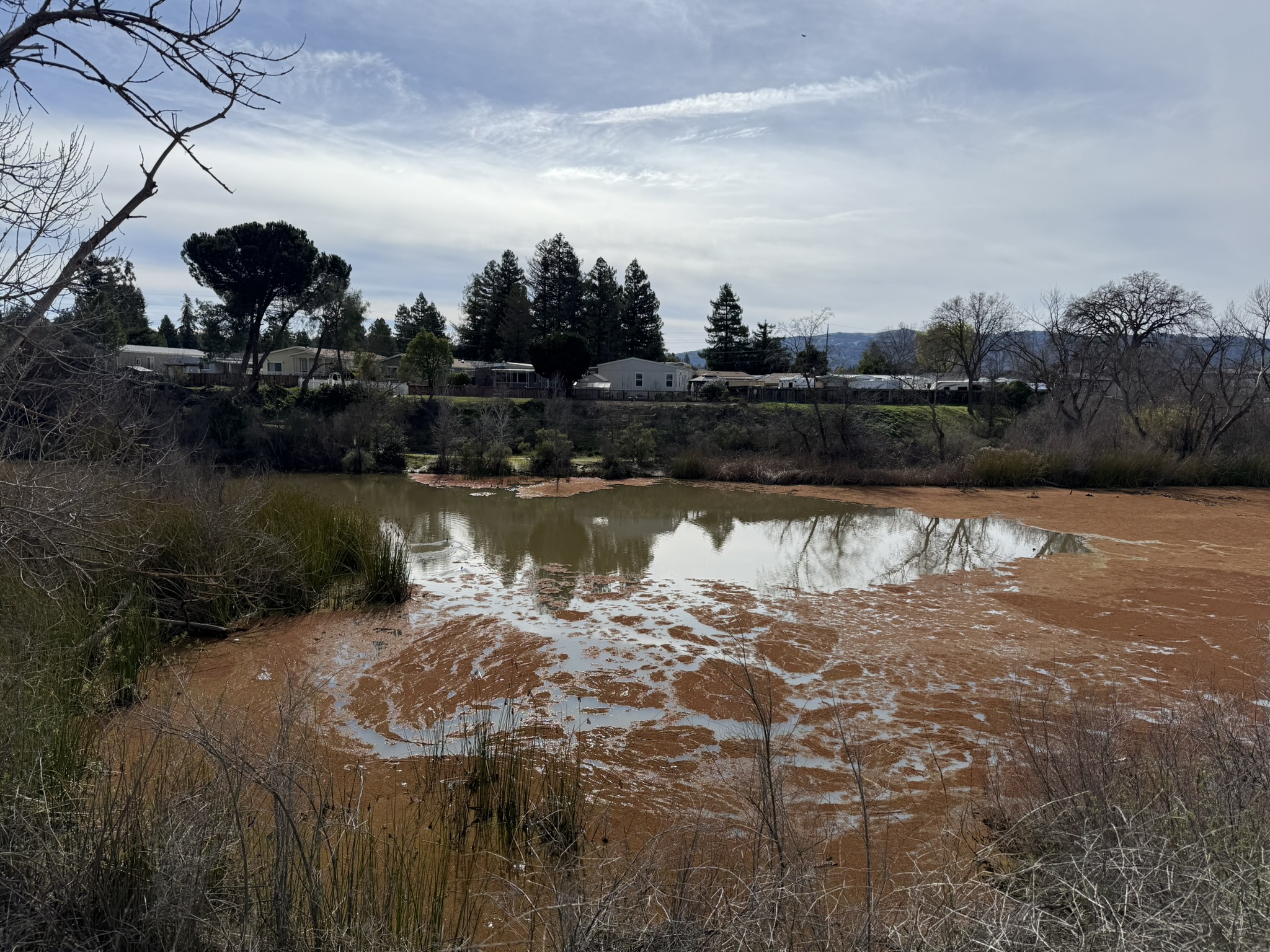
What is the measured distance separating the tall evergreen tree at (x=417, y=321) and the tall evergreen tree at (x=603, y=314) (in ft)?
45.5

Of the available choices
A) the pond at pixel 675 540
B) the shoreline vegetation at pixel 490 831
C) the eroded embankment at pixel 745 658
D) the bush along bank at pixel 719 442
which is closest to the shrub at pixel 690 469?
the bush along bank at pixel 719 442

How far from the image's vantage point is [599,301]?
60.0 m

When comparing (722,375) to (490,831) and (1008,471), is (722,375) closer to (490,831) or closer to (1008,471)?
(1008,471)

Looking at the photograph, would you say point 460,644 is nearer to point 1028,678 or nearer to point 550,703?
point 550,703

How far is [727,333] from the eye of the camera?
6650 centimetres

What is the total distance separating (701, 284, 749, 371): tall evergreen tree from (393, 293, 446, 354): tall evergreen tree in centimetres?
2385

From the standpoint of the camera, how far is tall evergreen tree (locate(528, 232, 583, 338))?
59969 mm

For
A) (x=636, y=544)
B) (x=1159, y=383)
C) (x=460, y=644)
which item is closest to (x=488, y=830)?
(x=460, y=644)

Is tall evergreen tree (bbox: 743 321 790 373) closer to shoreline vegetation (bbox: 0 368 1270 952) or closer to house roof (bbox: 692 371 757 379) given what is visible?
house roof (bbox: 692 371 757 379)

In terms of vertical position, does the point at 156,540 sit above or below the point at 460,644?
above

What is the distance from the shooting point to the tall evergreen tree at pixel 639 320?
6075 cm

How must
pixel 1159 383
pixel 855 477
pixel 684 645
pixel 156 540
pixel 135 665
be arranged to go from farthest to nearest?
1. pixel 1159 383
2. pixel 855 477
3. pixel 684 645
4. pixel 156 540
5. pixel 135 665

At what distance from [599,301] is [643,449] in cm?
3224

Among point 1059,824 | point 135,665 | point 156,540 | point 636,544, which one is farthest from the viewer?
point 636,544
